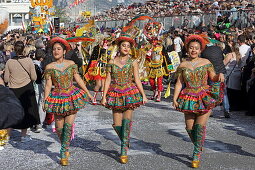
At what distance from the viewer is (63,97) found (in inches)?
245

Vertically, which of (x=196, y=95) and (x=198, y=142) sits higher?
(x=196, y=95)

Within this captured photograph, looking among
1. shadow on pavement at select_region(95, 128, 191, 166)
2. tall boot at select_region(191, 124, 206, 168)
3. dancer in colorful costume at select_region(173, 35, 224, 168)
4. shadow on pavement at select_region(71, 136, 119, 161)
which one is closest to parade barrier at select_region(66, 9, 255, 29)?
shadow on pavement at select_region(95, 128, 191, 166)

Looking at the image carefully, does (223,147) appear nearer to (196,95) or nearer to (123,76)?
(196,95)

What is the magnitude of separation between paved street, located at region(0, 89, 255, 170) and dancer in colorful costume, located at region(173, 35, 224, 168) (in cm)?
48

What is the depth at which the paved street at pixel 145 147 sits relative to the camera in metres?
6.24

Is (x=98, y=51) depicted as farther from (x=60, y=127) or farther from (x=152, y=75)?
(x=60, y=127)

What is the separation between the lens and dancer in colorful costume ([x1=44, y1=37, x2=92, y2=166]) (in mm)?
6164

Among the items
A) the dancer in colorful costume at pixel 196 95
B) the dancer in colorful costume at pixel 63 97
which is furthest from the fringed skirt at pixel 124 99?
the dancer in colorful costume at pixel 196 95

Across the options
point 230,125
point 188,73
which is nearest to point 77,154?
point 188,73

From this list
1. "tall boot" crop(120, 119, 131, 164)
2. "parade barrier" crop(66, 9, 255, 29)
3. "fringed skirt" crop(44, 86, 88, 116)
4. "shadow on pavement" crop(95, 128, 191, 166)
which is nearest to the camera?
"fringed skirt" crop(44, 86, 88, 116)

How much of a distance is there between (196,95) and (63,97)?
6.10 ft

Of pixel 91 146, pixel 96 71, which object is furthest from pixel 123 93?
pixel 96 71

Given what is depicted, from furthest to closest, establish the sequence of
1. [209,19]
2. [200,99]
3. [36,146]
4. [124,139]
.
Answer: [209,19]
[36,146]
[124,139]
[200,99]

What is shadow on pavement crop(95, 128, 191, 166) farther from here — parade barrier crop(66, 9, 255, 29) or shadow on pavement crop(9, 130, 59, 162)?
parade barrier crop(66, 9, 255, 29)
